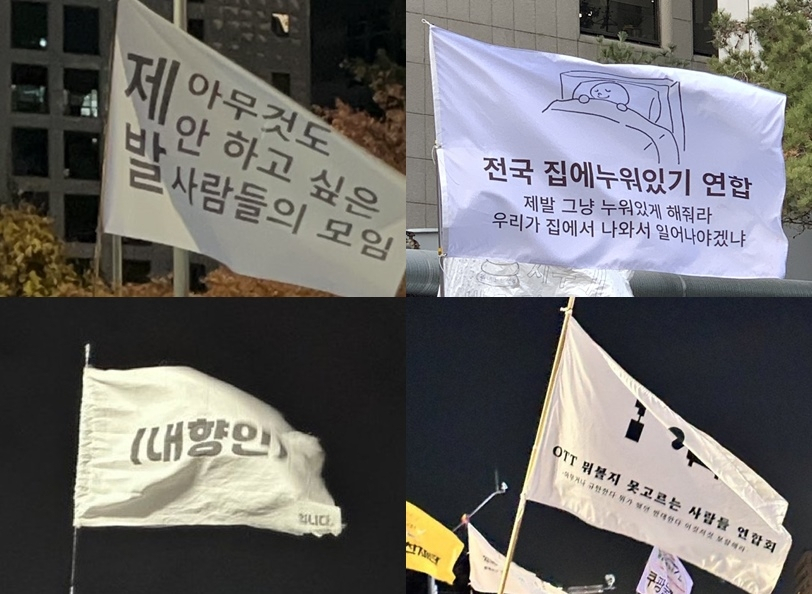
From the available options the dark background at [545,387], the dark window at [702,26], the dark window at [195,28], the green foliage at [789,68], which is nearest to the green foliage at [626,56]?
the green foliage at [789,68]

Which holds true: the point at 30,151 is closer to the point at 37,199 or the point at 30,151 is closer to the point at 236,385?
the point at 37,199

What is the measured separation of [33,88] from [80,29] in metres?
0.24

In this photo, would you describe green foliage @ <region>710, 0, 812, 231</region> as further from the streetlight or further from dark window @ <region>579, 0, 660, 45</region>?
the streetlight

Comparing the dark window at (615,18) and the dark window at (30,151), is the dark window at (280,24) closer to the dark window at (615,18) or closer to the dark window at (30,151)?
the dark window at (30,151)

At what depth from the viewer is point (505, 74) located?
5102mm

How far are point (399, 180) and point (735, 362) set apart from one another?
1.75 meters

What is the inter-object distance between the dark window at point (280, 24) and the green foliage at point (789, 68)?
30.2 feet

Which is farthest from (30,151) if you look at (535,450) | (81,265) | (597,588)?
(597,588)

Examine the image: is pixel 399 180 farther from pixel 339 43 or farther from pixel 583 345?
pixel 583 345

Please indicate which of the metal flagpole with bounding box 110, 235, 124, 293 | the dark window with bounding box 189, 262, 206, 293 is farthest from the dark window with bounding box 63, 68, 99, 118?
the dark window with bounding box 189, 262, 206, 293

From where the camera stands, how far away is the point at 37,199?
362 centimetres

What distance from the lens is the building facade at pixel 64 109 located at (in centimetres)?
361

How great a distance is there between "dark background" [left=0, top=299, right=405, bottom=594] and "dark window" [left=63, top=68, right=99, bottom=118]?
1.99 ft

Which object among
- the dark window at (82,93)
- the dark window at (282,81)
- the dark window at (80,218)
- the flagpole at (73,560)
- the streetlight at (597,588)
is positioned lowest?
the streetlight at (597,588)
